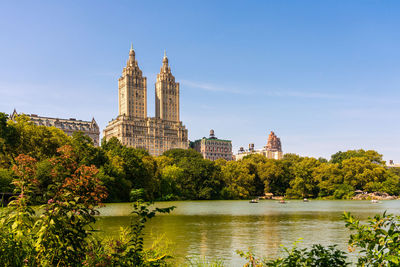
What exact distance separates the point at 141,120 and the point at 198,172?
104507 millimetres

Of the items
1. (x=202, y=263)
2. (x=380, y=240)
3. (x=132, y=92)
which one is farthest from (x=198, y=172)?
(x=132, y=92)

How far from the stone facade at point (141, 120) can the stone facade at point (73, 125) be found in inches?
376

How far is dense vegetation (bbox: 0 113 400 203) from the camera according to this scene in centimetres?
5369

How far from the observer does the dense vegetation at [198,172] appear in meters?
53.7

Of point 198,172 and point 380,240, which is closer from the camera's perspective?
point 380,240

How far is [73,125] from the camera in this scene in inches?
6905

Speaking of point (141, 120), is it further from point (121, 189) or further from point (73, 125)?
point (121, 189)

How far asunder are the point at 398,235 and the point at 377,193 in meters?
88.7

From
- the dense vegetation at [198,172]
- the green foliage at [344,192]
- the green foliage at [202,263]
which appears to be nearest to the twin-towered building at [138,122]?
the dense vegetation at [198,172]

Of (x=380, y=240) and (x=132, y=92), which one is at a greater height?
(x=132, y=92)

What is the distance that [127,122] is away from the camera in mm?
179375

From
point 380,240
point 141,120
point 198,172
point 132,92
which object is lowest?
point 380,240

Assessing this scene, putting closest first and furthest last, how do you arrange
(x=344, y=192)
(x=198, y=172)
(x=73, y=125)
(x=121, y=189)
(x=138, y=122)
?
(x=121, y=189) < (x=198, y=172) < (x=344, y=192) < (x=73, y=125) < (x=138, y=122)

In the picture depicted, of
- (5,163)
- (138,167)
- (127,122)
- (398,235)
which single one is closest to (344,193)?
(138,167)
